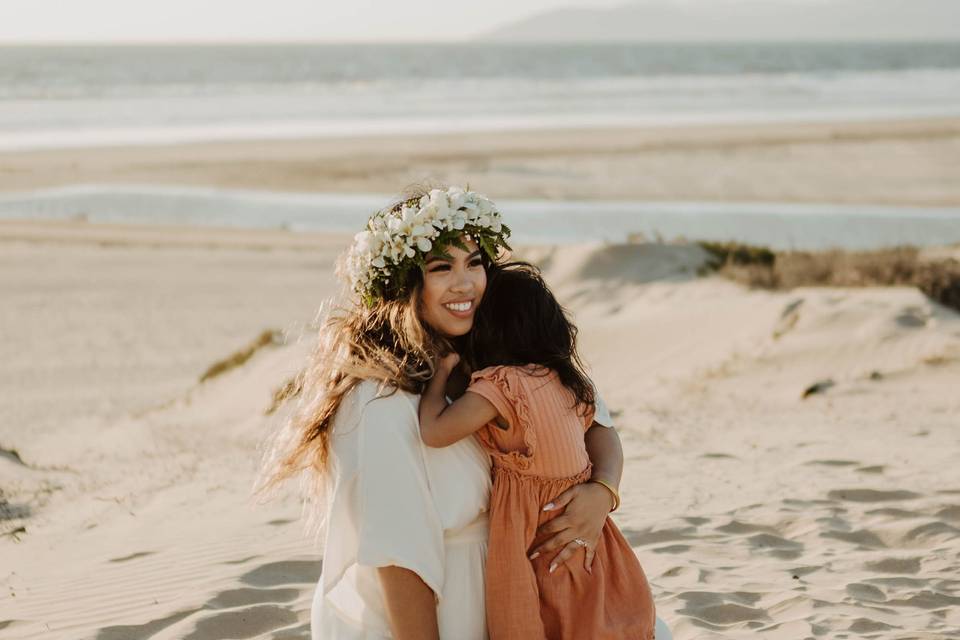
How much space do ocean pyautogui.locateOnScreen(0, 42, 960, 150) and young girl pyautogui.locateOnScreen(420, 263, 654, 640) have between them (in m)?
32.1

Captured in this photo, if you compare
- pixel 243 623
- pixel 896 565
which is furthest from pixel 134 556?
pixel 896 565

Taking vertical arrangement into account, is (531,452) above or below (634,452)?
above

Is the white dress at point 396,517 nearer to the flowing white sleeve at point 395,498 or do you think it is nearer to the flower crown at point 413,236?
the flowing white sleeve at point 395,498

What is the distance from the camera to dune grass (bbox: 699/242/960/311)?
10414 millimetres

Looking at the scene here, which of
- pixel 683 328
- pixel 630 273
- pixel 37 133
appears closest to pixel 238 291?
pixel 630 273

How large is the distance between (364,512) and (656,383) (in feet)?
21.0

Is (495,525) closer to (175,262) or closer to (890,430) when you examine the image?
(890,430)

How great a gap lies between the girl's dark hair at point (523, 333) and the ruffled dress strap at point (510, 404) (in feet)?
0.38

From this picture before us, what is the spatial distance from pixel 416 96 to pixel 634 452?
4885 cm

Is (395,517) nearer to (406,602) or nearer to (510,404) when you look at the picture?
(406,602)

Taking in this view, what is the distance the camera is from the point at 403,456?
3.29m

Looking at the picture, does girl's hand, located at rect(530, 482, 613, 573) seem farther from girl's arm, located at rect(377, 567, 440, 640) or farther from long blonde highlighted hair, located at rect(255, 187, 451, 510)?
long blonde highlighted hair, located at rect(255, 187, 451, 510)

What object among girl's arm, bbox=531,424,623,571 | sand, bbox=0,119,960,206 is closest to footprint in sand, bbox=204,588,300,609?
girl's arm, bbox=531,424,623,571

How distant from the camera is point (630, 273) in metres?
12.0
